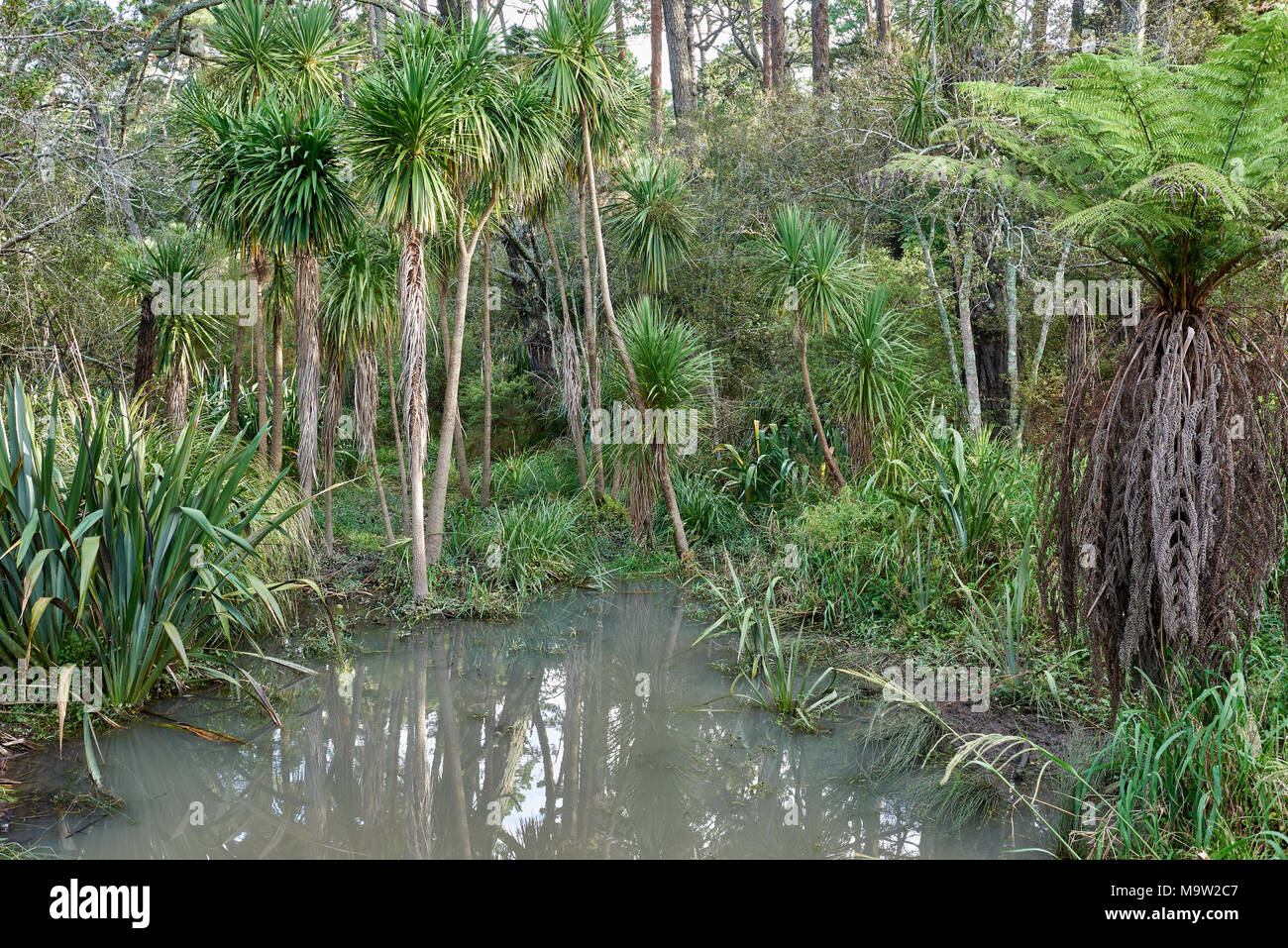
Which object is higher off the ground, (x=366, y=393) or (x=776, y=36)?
(x=776, y=36)

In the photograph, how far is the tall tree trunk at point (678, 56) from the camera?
53.8ft

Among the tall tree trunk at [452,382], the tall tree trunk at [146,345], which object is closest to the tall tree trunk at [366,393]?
the tall tree trunk at [452,382]

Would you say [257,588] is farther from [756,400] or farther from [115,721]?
[756,400]

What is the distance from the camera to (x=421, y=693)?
20.4 ft

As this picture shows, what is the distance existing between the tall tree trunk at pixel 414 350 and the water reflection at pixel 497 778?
70.9 inches

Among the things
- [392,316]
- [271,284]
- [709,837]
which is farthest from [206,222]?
[709,837]

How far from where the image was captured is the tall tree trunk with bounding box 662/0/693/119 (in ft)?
53.8

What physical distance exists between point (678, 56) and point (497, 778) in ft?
50.6

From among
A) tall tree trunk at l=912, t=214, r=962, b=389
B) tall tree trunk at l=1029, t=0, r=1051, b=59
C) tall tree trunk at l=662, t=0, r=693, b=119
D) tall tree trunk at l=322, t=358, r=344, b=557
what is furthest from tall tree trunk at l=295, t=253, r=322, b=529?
tall tree trunk at l=662, t=0, r=693, b=119

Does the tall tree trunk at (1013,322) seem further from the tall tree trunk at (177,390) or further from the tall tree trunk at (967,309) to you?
the tall tree trunk at (177,390)

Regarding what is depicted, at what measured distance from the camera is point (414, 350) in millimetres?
7684

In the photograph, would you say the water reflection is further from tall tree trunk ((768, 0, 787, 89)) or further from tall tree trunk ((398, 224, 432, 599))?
tall tree trunk ((768, 0, 787, 89))

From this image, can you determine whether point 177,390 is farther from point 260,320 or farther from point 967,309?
point 967,309

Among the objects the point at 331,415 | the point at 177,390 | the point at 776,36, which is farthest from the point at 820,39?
the point at 177,390
